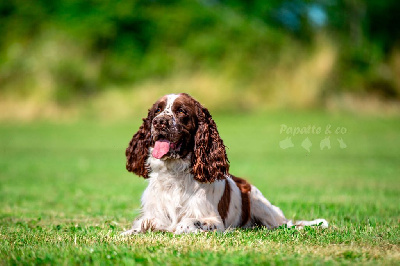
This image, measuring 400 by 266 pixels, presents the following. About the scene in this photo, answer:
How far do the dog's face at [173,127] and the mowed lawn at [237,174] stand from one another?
2.94 ft

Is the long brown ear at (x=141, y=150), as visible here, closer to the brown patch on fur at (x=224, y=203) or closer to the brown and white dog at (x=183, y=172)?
the brown and white dog at (x=183, y=172)

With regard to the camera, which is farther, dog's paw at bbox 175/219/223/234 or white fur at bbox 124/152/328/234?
white fur at bbox 124/152/328/234

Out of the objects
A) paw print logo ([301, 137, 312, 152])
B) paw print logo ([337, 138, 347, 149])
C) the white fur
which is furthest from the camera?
paw print logo ([301, 137, 312, 152])

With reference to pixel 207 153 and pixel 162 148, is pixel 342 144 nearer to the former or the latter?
pixel 207 153

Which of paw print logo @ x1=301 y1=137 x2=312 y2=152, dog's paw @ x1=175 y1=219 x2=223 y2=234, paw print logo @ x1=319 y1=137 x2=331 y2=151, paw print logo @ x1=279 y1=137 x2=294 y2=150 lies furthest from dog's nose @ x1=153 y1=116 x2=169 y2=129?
paw print logo @ x1=319 y1=137 x2=331 y2=151

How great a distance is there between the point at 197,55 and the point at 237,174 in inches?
765

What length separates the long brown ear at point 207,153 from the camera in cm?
591

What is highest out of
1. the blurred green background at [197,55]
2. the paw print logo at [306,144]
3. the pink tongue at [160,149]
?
the blurred green background at [197,55]

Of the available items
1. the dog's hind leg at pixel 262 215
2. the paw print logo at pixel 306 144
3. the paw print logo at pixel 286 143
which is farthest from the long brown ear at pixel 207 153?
the paw print logo at pixel 286 143

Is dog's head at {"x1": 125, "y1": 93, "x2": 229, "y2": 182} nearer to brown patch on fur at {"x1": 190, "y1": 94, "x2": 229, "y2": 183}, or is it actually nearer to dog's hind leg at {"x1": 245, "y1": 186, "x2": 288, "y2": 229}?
brown patch on fur at {"x1": 190, "y1": 94, "x2": 229, "y2": 183}

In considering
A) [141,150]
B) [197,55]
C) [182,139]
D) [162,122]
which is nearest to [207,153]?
[182,139]

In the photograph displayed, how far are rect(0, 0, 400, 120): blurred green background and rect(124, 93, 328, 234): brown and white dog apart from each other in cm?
2039

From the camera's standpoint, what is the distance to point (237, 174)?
519 inches

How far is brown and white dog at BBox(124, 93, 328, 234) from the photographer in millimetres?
5844
